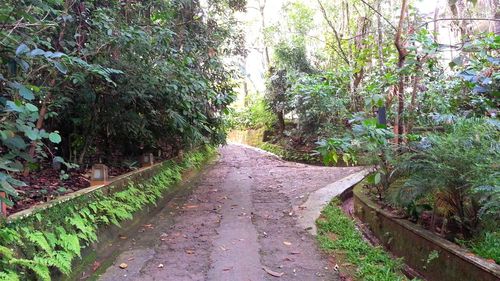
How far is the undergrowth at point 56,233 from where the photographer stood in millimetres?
3021

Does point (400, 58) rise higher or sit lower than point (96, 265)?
higher

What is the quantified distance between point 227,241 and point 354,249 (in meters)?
1.64

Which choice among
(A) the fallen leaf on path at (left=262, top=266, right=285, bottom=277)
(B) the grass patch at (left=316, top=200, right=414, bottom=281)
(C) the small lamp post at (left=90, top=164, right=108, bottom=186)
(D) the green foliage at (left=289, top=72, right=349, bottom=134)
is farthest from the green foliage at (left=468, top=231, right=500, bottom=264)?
(D) the green foliage at (left=289, top=72, right=349, bottom=134)

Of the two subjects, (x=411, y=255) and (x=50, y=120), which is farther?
(x=50, y=120)

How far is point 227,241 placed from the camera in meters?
5.16

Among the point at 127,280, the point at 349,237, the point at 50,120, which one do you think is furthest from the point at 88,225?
the point at 349,237

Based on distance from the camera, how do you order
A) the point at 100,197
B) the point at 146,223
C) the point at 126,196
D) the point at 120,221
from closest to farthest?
the point at 100,197, the point at 120,221, the point at 126,196, the point at 146,223

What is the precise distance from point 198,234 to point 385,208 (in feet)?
8.54

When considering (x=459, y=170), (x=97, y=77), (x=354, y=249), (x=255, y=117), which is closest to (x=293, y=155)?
(x=255, y=117)

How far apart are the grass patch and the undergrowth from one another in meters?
2.82

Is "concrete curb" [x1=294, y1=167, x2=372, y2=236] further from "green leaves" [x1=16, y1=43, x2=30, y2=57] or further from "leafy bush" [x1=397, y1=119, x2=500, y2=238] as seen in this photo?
"green leaves" [x1=16, y1=43, x2=30, y2=57]

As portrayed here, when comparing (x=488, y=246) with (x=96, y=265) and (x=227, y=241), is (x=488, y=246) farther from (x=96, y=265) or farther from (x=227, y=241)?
(x=96, y=265)

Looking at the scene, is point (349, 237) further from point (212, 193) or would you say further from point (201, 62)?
point (201, 62)

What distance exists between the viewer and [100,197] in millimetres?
5047
